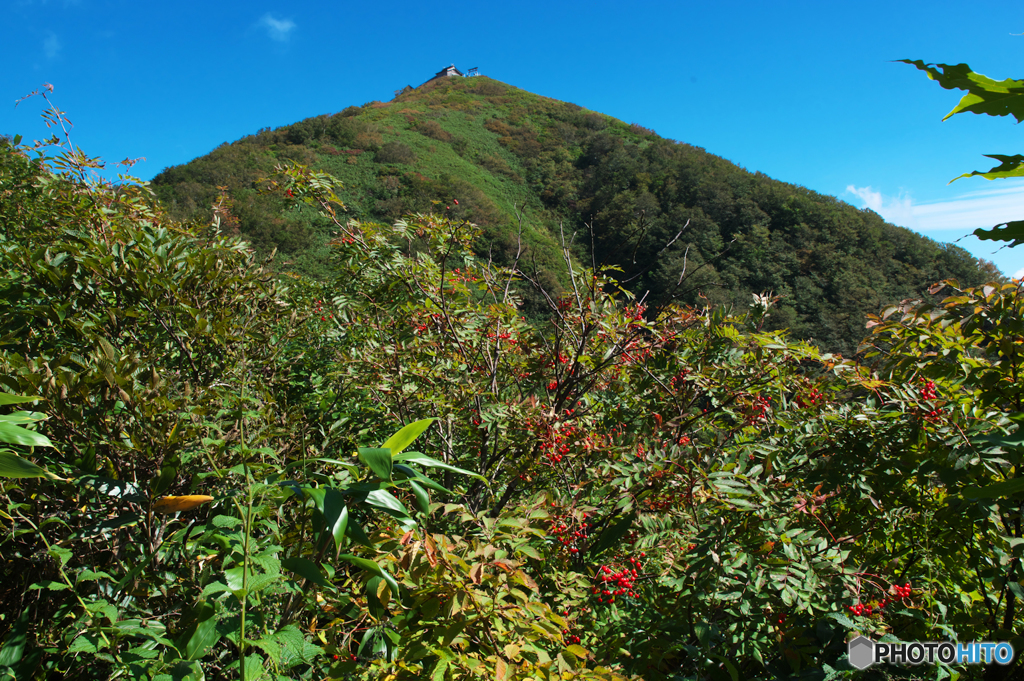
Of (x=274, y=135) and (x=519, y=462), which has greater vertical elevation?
(x=274, y=135)

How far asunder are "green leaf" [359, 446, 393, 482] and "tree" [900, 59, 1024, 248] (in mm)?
1096

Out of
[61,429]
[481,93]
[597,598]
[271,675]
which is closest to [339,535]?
[271,675]

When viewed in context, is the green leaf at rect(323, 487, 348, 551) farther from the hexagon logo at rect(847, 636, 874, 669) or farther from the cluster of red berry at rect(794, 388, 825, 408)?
the cluster of red berry at rect(794, 388, 825, 408)

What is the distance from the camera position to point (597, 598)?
6.98 ft

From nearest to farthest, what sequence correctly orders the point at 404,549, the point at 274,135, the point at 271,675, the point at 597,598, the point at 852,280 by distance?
1. the point at 271,675
2. the point at 404,549
3. the point at 597,598
4. the point at 852,280
5. the point at 274,135

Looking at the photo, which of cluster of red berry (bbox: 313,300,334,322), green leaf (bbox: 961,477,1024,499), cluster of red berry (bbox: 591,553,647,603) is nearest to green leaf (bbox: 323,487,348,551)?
green leaf (bbox: 961,477,1024,499)

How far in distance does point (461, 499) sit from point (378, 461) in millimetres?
2555

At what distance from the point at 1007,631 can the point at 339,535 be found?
7.78 feet

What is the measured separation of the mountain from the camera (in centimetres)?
2336

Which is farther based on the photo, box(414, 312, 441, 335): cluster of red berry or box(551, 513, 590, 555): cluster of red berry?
box(414, 312, 441, 335): cluster of red berry

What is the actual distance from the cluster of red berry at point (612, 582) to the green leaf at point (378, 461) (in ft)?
5.53

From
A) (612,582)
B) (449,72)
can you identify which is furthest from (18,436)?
(449,72)

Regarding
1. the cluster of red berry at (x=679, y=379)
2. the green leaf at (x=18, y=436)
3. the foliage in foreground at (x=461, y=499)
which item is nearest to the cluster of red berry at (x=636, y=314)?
the foliage in foreground at (x=461, y=499)

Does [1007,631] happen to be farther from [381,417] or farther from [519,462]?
[381,417]
